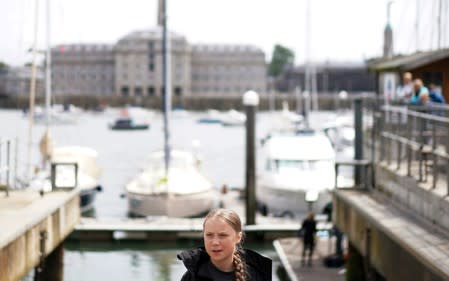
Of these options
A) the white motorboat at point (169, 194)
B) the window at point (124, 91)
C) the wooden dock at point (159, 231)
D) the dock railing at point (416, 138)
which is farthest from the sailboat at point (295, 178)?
the window at point (124, 91)

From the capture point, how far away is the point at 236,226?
3.97 meters

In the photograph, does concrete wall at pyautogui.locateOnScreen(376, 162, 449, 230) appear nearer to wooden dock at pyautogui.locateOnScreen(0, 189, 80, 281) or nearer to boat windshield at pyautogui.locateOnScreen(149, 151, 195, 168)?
wooden dock at pyautogui.locateOnScreen(0, 189, 80, 281)

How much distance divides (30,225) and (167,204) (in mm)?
14694

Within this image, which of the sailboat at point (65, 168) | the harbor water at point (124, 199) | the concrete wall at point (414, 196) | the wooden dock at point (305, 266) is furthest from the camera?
the sailboat at point (65, 168)

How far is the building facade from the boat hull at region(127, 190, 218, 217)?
146051 millimetres

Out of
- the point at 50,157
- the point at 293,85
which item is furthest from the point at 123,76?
the point at 50,157

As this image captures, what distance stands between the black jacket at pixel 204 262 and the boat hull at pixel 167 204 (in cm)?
2140

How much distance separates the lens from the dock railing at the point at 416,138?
10938 mm

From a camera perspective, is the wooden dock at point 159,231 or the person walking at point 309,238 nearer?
the person walking at point 309,238

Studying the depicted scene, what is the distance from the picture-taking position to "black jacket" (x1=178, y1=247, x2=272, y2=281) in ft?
13.1

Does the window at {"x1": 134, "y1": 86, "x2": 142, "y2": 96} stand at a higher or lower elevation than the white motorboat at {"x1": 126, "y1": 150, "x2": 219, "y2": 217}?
higher

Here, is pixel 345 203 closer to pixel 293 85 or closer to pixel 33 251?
pixel 33 251

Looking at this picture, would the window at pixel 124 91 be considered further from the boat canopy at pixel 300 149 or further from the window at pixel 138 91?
the boat canopy at pixel 300 149

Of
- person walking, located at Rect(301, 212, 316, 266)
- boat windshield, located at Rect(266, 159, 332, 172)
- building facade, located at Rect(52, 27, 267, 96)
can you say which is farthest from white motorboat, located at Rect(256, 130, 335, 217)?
building facade, located at Rect(52, 27, 267, 96)
